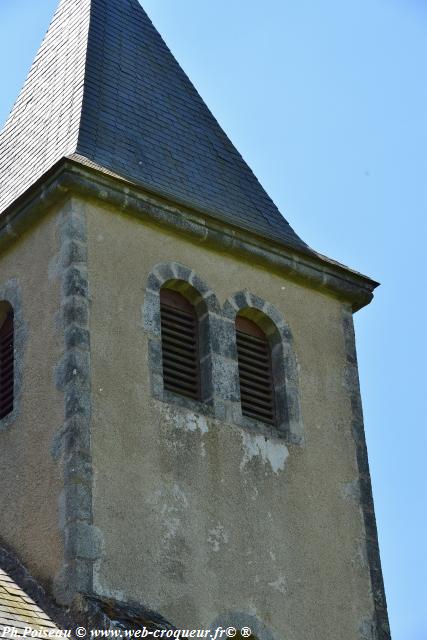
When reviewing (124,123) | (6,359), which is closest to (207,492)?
(6,359)

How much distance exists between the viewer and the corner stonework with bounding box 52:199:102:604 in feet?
39.5

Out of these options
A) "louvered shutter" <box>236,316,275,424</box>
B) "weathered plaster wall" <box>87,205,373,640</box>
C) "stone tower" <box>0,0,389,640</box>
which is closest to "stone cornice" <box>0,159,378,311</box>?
"stone tower" <box>0,0,389,640</box>

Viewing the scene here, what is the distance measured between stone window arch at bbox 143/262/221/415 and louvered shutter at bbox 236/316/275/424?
40 cm

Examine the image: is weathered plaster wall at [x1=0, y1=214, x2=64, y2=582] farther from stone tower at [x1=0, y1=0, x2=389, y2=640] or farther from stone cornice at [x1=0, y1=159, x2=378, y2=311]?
stone cornice at [x1=0, y1=159, x2=378, y2=311]

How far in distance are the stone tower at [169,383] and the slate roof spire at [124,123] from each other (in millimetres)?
36

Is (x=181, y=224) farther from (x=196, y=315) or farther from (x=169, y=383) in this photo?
(x=169, y=383)

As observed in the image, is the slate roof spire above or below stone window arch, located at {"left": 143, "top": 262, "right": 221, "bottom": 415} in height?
above

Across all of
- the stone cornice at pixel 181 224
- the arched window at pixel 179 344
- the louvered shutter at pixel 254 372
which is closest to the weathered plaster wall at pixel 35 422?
the stone cornice at pixel 181 224

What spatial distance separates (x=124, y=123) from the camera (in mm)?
15430

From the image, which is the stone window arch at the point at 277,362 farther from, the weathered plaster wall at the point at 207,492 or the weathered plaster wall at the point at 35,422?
the weathered plaster wall at the point at 35,422

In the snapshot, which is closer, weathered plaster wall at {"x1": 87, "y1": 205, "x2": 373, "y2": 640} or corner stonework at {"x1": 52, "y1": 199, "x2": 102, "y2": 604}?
corner stonework at {"x1": 52, "y1": 199, "x2": 102, "y2": 604}

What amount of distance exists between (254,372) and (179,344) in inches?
32.7

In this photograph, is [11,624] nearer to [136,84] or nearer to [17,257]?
[17,257]

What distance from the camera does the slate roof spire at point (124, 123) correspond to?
589 inches
